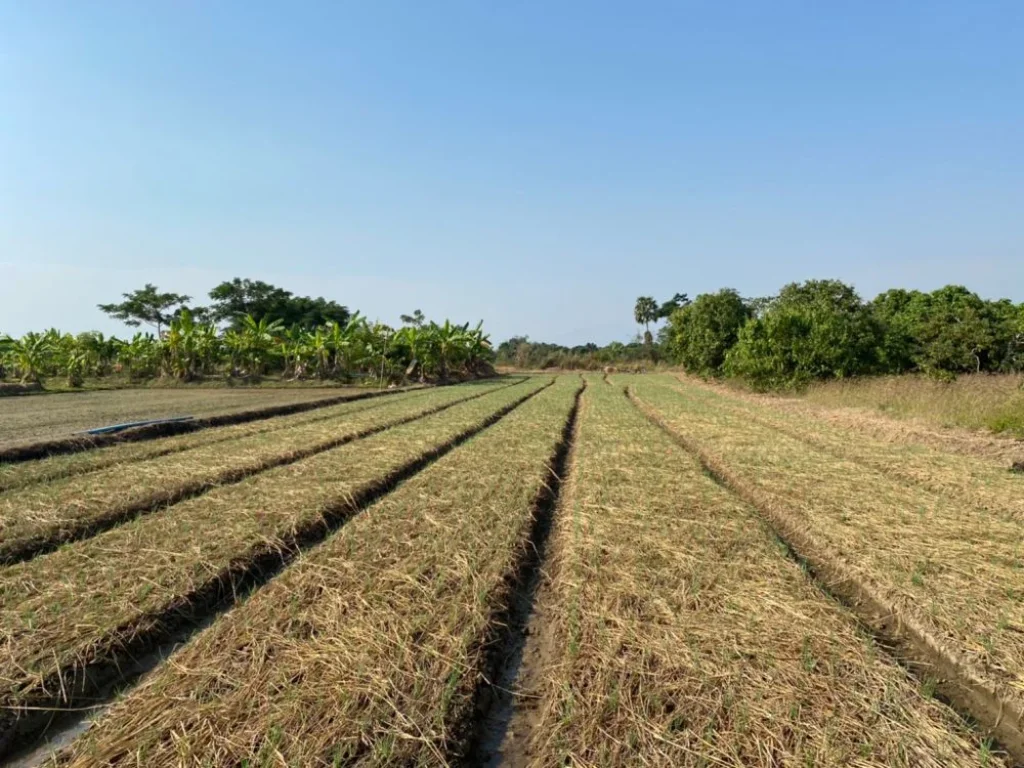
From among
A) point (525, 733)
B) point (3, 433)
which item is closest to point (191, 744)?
point (525, 733)

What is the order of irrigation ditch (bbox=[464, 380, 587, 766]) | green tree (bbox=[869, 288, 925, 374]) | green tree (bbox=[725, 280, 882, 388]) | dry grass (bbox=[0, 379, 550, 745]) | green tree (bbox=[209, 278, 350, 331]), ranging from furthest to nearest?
green tree (bbox=[209, 278, 350, 331]), green tree (bbox=[869, 288, 925, 374]), green tree (bbox=[725, 280, 882, 388]), dry grass (bbox=[0, 379, 550, 745]), irrigation ditch (bbox=[464, 380, 587, 766])

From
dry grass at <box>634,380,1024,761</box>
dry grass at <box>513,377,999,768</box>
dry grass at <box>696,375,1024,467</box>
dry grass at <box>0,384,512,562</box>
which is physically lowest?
dry grass at <box>0,384,512,562</box>

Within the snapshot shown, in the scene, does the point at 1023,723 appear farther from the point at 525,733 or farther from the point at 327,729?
the point at 327,729

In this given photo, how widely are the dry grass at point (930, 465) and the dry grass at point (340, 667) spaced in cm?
513

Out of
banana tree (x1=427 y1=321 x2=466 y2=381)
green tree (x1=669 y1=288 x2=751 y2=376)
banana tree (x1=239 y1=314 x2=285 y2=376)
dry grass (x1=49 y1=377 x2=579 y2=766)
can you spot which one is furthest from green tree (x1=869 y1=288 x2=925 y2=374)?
banana tree (x1=239 y1=314 x2=285 y2=376)

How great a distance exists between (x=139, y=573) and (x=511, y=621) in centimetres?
267

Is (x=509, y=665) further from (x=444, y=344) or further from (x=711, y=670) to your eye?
(x=444, y=344)

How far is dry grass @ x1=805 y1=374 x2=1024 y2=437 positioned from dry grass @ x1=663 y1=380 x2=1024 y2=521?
73.2 inches

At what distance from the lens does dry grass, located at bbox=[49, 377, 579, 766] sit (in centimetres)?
235

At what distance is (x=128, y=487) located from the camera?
675 cm

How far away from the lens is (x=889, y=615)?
144 inches

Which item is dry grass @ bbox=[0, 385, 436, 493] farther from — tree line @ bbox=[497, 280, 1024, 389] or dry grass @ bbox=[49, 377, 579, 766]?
tree line @ bbox=[497, 280, 1024, 389]

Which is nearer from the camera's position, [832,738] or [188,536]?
[832,738]

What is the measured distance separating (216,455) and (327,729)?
7616 mm
